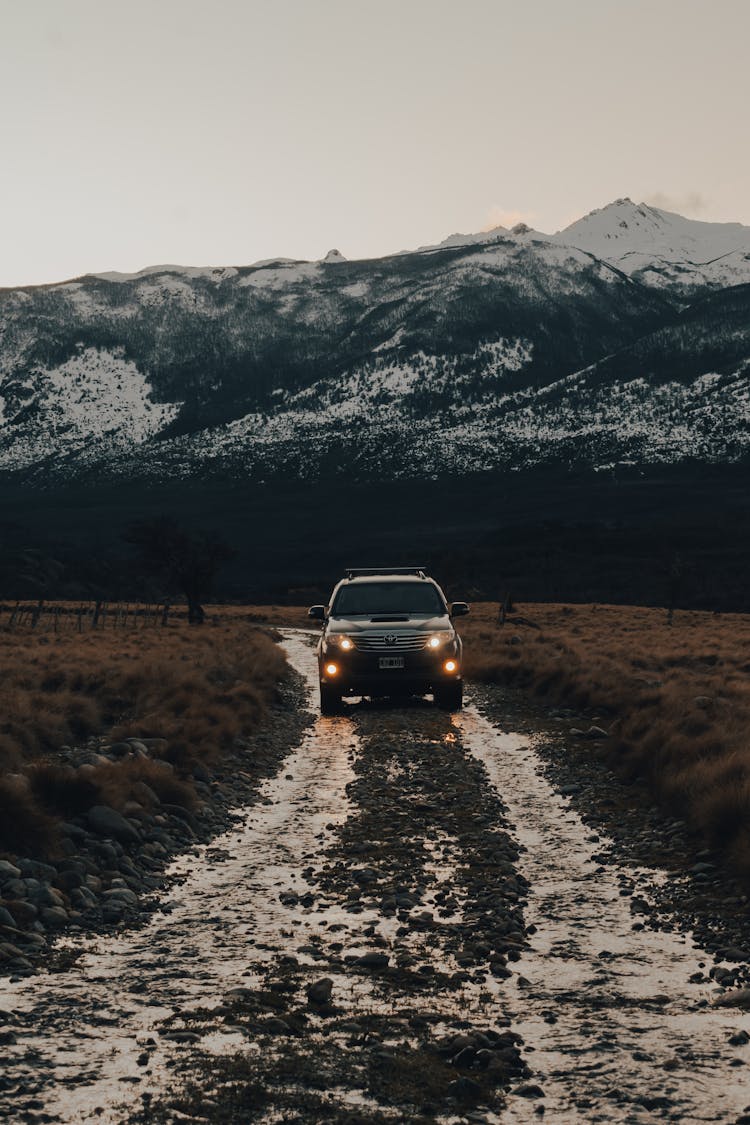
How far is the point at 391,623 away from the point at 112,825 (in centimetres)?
972

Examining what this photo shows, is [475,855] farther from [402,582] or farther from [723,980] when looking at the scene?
[402,582]

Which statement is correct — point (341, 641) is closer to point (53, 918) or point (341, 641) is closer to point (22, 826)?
point (22, 826)

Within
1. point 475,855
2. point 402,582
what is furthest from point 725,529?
point 475,855

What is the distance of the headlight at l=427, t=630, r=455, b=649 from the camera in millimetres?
18750

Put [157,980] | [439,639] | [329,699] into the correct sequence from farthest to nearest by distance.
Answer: [329,699] → [439,639] → [157,980]

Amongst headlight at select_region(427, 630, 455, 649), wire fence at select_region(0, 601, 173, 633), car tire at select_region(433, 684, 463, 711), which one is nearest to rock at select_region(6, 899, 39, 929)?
headlight at select_region(427, 630, 455, 649)

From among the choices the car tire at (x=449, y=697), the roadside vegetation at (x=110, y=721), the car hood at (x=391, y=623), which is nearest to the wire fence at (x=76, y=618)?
the roadside vegetation at (x=110, y=721)

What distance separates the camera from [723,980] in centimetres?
638

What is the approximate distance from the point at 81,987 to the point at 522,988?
8.59 ft

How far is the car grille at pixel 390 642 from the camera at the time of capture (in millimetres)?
18688

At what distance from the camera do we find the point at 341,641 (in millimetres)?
18844

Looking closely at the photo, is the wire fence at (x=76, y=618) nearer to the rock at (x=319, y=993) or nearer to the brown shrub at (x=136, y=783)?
the brown shrub at (x=136, y=783)

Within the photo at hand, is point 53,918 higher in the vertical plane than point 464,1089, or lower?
lower

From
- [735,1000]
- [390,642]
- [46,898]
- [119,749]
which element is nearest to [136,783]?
[119,749]
